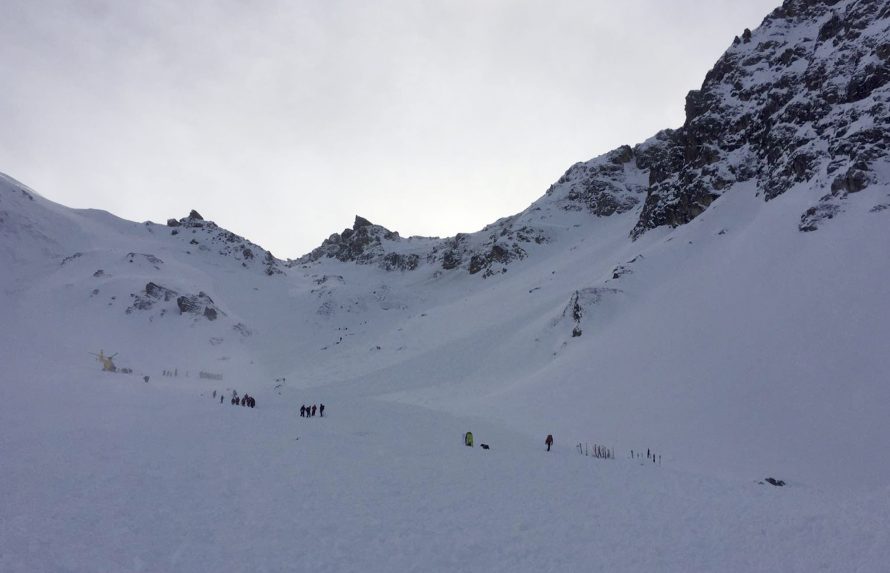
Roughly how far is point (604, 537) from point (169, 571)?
437 inches

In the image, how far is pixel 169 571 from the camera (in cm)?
1138

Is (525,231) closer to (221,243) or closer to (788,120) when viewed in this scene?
(788,120)

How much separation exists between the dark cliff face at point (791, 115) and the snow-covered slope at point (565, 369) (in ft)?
1.02

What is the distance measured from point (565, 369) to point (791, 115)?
131 ft

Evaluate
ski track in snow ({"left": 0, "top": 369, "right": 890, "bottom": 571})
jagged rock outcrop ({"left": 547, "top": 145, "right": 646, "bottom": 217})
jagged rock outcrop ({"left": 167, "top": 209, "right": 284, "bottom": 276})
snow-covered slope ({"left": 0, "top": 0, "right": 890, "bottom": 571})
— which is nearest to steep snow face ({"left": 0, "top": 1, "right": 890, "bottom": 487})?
snow-covered slope ({"left": 0, "top": 0, "right": 890, "bottom": 571})

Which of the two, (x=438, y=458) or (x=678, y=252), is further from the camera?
(x=678, y=252)

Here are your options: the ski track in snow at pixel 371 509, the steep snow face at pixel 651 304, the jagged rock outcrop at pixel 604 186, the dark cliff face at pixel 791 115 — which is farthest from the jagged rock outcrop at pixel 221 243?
the ski track in snow at pixel 371 509

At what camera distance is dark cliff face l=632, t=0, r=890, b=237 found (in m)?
42.9

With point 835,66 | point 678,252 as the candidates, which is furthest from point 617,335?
point 835,66

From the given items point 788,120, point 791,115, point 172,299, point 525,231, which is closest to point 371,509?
point 788,120

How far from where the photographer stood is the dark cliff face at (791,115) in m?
42.9

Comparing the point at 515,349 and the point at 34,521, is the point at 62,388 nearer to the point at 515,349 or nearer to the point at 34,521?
the point at 34,521

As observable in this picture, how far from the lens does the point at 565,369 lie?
4138 cm

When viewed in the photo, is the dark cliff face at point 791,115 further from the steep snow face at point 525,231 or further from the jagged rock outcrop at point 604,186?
the steep snow face at point 525,231
